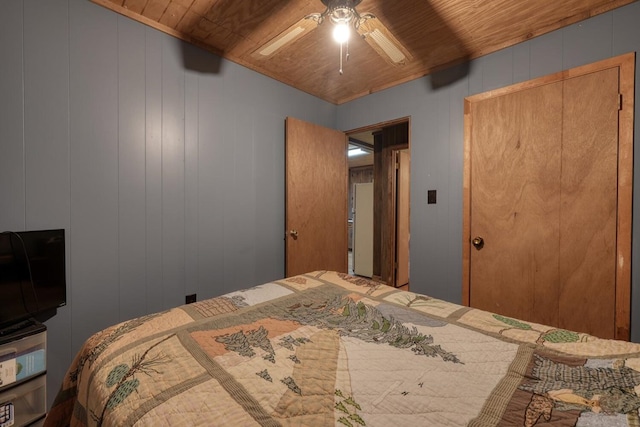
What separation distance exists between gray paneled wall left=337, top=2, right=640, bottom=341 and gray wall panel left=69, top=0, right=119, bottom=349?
2354 millimetres

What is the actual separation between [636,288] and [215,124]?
3.19 metres

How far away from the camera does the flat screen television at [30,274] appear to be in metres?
1.39

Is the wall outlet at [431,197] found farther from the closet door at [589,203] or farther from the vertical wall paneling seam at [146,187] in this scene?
the vertical wall paneling seam at [146,187]

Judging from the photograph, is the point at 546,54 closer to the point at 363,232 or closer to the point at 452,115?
the point at 452,115

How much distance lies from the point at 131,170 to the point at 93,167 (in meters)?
0.21

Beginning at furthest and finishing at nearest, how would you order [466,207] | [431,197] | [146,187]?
[431,197], [466,207], [146,187]

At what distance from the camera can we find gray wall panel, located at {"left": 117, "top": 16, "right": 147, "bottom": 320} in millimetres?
1859

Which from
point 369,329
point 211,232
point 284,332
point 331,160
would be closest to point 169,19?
point 211,232

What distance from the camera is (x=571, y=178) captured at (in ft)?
6.19

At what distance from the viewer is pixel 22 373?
4.25 feet

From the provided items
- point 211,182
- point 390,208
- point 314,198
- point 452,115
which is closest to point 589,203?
point 452,115

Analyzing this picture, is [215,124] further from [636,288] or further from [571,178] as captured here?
[636,288]

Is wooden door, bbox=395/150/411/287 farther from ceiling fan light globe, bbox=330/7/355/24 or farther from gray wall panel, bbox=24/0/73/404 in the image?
gray wall panel, bbox=24/0/73/404

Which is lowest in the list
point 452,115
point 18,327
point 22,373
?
point 22,373
